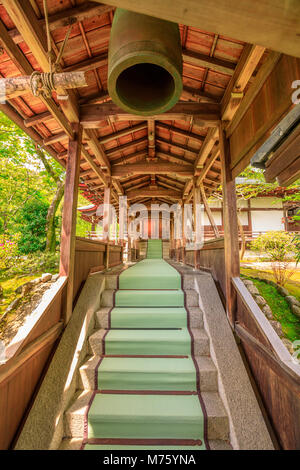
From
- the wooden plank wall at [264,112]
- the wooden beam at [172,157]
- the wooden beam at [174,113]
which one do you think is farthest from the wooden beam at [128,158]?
the wooden plank wall at [264,112]

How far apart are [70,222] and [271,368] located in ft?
10.4

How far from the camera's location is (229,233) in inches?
136

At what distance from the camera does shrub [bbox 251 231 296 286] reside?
7.72m

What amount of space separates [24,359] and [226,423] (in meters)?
2.13

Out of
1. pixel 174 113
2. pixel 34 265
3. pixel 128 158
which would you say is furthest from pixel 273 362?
pixel 34 265

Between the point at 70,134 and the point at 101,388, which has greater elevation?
the point at 70,134

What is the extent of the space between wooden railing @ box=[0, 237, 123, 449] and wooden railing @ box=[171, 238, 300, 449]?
2433mm

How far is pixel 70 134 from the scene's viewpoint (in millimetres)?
3822

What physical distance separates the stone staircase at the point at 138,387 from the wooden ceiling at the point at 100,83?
10.6ft

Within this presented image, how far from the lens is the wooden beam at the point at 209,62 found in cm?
308

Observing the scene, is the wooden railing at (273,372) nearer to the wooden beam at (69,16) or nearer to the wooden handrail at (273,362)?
the wooden handrail at (273,362)
